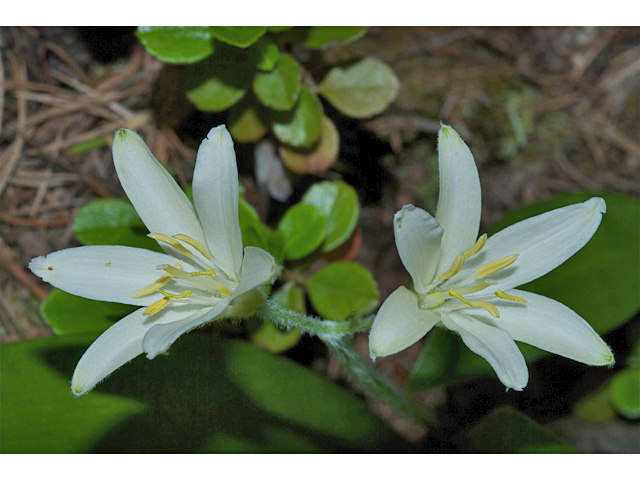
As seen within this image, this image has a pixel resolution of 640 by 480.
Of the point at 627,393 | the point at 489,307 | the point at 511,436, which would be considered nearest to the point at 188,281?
the point at 489,307

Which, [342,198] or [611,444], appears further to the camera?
[611,444]

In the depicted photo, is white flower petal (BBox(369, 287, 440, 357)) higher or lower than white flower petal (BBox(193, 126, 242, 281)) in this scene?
lower

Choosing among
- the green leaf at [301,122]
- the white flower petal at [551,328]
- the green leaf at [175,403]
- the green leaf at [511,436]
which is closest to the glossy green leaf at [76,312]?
the green leaf at [175,403]

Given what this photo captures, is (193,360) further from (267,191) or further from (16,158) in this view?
(16,158)

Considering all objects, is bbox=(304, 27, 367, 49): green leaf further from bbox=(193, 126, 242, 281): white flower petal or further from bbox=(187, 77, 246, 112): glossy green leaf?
bbox=(193, 126, 242, 281): white flower petal

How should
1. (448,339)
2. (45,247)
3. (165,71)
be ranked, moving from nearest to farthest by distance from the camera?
(448,339), (165,71), (45,247)

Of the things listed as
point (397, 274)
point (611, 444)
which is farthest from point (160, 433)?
point (611, 444)

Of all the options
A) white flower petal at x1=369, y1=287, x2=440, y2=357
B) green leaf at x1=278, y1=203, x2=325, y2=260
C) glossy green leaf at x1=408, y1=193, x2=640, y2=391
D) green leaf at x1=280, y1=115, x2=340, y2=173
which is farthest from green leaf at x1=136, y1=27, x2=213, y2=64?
glossy green leaf at x1=408, y1=193, x2=640, y2=391
